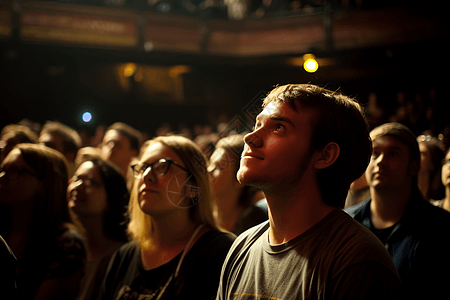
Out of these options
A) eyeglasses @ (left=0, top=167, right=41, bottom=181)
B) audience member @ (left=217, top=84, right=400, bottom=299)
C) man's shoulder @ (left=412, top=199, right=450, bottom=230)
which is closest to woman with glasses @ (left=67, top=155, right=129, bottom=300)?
eyeglasses @ (left=0, top=167, right=41, bottom=181)

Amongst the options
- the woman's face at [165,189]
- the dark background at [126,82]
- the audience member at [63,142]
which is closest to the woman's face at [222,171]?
the woman's face at [165,189]

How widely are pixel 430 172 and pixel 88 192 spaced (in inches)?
96.5

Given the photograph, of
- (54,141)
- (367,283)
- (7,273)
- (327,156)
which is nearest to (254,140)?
(327,156)

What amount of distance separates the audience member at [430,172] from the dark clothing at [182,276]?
1913 mm

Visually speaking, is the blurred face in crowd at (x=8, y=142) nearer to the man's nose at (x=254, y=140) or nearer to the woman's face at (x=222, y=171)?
the woman's face at (x=222, y=171)

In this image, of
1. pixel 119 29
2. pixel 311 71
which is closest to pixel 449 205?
pixel 311 71

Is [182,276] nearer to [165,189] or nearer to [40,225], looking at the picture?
[165,189]

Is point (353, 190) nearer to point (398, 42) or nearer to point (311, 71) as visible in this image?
point (311, 71)

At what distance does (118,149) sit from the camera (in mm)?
3762

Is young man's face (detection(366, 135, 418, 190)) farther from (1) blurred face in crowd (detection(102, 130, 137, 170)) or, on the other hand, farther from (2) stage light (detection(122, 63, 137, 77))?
(2) stage light (detection(122, 63, 137, 77))

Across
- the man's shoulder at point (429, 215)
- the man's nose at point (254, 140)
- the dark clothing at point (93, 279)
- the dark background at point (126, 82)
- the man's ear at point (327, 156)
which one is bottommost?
the dark clothing at point (93, 279)

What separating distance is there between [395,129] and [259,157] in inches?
49.1

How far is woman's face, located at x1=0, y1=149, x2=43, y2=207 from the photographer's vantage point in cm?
211

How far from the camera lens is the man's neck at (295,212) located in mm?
1244
